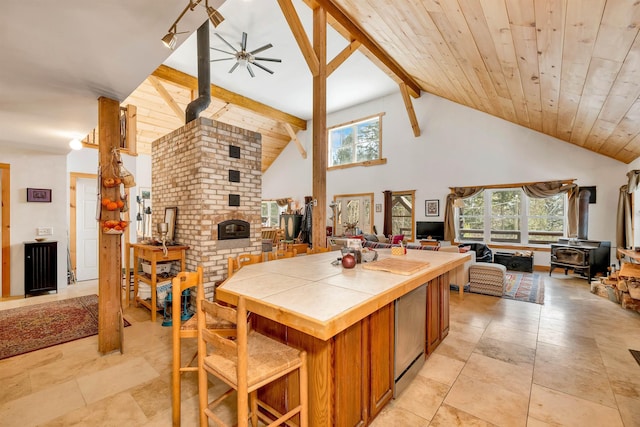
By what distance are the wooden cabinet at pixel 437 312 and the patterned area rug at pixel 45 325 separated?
339 cm

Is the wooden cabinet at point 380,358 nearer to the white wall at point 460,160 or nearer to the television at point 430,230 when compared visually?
the television at point 430,230

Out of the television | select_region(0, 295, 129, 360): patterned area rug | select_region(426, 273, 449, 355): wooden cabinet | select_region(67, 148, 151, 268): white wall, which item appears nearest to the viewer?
select_region(426, 273, 449, 355): wooden cabinet

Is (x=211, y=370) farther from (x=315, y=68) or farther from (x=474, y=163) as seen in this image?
(x=474, y=163)

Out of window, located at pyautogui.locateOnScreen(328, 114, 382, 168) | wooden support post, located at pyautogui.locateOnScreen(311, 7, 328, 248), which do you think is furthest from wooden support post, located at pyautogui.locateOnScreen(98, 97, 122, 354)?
window, located at pyautogui.locateOnScreen(328, 114, 382, 168)

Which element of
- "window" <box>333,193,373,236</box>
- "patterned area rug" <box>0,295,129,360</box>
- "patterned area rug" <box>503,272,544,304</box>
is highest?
"window" <box>333,193,373,236</box>

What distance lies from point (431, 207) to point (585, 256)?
3.24 meters

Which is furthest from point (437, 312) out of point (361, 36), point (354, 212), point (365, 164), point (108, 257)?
point (365, 164)

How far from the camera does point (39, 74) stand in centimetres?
205

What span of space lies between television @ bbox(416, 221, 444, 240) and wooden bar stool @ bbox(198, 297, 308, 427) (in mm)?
6463

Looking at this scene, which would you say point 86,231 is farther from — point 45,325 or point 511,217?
point 511,217

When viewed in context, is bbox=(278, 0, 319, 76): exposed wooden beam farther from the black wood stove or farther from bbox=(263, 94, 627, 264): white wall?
the black wood stove

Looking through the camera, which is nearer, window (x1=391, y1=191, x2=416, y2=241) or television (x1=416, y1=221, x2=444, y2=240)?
television (x1=416, y1=221, x2=444, y2=240)

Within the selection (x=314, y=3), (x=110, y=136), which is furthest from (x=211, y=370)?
(x=314, y=3)

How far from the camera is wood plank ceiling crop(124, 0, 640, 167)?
6.98 ft
